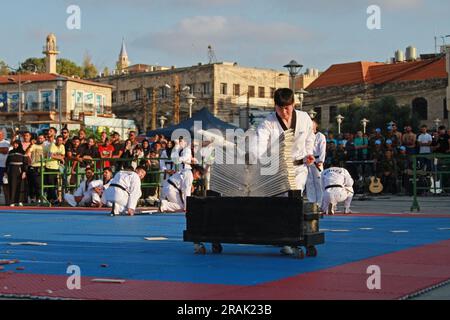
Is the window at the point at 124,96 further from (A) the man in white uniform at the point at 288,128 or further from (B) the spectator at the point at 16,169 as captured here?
(A) the man in white uniform at the point at 288,128

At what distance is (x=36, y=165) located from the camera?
73.7ft

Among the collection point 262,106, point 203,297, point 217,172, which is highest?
point 262,106

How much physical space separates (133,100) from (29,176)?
77.2 meters

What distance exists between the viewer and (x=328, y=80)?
294 feet

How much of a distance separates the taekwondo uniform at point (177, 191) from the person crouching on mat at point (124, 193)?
118 cm

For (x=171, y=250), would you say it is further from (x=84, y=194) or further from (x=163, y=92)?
(x=163, y=92)

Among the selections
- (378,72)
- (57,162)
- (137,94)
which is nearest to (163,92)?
(137,94)

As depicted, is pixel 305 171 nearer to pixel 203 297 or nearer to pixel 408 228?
pixel 408 228

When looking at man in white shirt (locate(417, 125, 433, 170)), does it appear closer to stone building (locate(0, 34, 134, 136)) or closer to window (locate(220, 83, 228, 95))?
window (locate(220, 83, 228, 95))

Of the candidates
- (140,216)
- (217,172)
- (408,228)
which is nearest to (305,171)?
(217,172)

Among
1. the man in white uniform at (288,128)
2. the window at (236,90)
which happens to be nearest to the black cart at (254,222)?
the man in white uniform at (288,128)

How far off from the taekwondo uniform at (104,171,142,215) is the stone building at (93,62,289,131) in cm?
6942

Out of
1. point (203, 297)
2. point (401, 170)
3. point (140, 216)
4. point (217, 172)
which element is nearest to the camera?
point (203, 297)

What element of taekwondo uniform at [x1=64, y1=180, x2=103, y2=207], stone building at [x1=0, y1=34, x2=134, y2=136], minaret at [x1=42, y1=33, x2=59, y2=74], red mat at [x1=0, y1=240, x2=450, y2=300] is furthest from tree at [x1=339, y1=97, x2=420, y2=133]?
red mat at [x1=0, y1=240, x2=450, y2=300]
